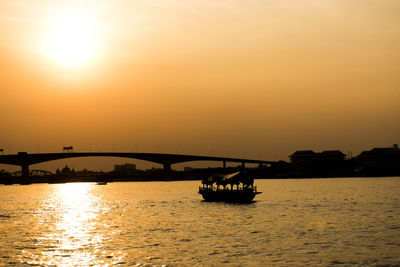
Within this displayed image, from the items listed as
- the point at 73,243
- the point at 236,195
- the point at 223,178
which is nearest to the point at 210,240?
the point at 73,243

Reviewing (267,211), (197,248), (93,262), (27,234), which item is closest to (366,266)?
(197,248)

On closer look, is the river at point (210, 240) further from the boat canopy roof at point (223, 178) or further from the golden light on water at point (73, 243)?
the boat canopy roof at point (223, 178)

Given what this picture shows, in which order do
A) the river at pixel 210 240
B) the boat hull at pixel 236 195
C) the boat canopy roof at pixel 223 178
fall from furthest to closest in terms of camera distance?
the boat canopy roof at pixel 223 178 → the boat hull at pixel 236 195 → the river at pixel 210 240

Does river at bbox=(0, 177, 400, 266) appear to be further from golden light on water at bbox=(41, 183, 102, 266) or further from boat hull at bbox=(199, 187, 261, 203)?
boat hull at bbox=(199, 187, 261, 203)

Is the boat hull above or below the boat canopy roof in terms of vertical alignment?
below

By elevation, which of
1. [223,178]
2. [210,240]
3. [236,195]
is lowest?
[210,240]

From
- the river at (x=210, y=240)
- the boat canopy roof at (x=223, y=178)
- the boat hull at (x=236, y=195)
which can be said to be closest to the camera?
the river at (x=210, y=240)

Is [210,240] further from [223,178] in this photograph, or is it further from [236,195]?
[223,178]

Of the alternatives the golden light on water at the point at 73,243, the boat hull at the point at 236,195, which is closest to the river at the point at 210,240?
the golden light on water at the point at 73,243

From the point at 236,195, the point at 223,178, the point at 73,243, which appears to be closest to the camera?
the point at 73,243

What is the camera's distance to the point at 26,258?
37344 mm

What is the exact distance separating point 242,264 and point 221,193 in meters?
57.1

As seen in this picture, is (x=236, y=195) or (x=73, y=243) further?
(x=236, y=195)

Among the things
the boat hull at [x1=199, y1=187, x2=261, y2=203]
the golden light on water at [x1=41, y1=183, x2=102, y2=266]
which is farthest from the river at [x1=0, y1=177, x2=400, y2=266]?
the boat hull at [x1=199, y1=187, x2=261, y2=203]
